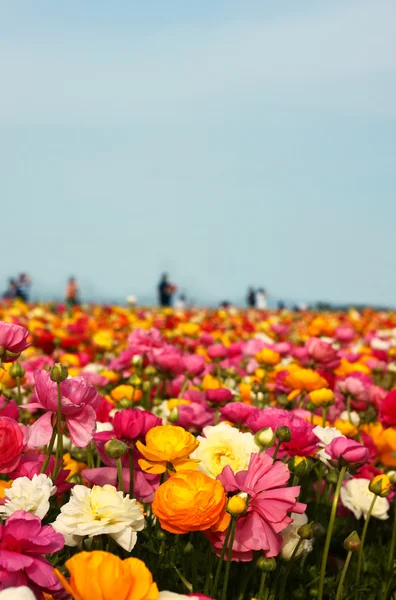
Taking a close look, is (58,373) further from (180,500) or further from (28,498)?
(180,500)

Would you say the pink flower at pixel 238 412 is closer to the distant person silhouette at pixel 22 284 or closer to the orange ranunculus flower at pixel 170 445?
the orange ranunculus flower at pixel 170 445

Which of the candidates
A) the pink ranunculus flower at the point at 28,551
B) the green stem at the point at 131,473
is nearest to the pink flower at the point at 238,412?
the green stem at the point at 131,473

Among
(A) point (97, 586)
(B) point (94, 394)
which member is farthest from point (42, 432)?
(A) point (97, 586)

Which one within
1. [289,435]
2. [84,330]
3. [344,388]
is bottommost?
[84,330]

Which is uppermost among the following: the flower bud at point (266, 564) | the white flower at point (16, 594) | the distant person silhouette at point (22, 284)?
the white flower at point (16, 594)

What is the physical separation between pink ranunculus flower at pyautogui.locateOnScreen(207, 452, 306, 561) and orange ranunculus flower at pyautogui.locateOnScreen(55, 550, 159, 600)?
422mm

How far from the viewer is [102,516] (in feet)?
4.72

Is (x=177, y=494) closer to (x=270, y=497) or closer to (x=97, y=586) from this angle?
(x=270, y=497)

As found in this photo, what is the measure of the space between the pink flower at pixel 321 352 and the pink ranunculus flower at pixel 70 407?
1.76 meters

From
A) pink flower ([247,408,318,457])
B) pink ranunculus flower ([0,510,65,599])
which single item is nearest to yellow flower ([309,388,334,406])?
pink flower ([247,408,318,457])

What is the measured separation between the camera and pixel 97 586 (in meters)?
1.08

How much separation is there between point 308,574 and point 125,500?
2.73 ft

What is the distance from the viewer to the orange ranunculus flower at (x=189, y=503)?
54.6 inches

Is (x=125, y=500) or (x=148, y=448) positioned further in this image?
(x=148, y=448)
